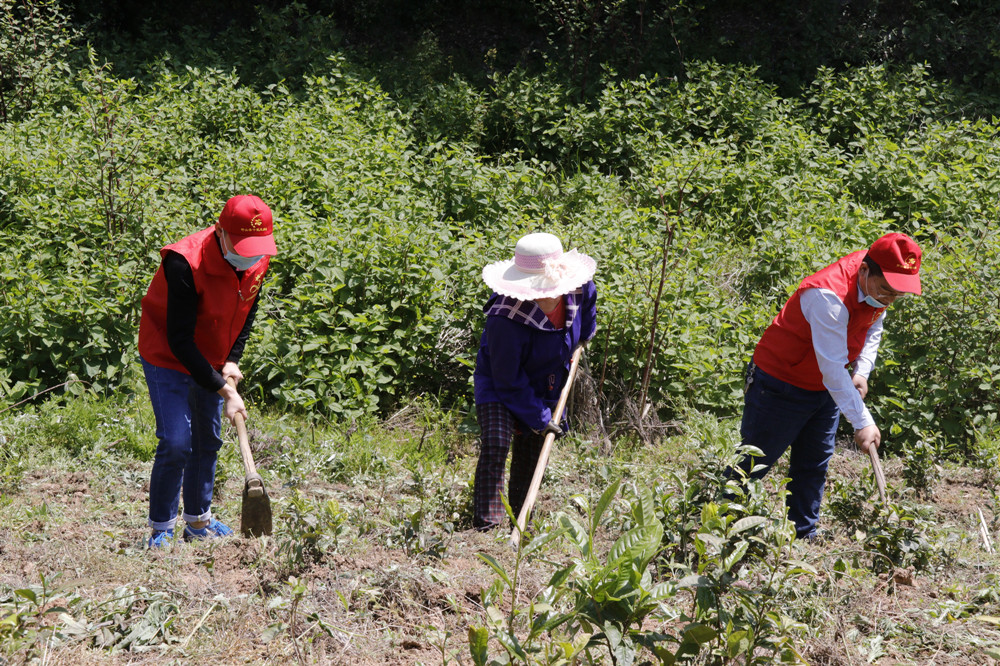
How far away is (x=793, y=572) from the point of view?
254cm

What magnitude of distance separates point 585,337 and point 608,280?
1.54 meters

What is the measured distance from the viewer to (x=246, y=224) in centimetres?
336

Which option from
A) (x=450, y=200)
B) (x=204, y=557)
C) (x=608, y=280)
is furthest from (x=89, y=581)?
(x=450, y=200)

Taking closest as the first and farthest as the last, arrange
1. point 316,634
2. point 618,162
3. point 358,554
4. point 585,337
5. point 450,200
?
1. point 316,634
2. point 358,554
3. point 585,337
4. point 450,200
5. point 618,162

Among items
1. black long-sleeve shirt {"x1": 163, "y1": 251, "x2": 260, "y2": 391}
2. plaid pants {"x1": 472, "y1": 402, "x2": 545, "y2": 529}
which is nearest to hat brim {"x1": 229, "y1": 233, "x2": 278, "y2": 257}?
black long-sleeve shirt {"x1": 163, "y1": 251, "x2": 260, "y2": 391}

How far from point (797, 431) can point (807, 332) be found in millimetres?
478

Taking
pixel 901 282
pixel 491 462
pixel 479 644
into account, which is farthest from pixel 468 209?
pixel 479 644

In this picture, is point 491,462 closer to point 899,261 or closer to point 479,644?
point 479,644

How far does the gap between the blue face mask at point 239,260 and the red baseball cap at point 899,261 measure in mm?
2495

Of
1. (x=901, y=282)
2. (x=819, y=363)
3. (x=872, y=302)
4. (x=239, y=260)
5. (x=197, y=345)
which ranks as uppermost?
(x=901, y=282)

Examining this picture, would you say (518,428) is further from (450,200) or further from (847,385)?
(450,200)

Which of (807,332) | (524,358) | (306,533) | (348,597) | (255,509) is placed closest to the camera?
(348,597)

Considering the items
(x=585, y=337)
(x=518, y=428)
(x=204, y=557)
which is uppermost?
(x=585, y=337)

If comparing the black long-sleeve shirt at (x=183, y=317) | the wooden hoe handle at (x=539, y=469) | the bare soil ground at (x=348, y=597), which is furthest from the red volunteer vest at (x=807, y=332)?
the black long-sleeve shirt at (x=183, y=317)
